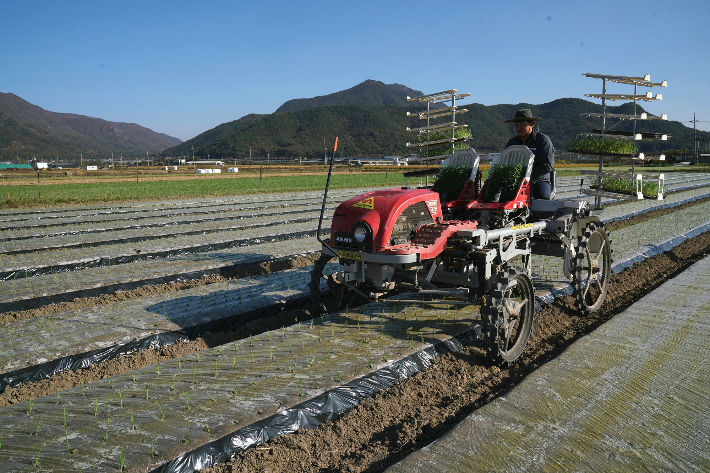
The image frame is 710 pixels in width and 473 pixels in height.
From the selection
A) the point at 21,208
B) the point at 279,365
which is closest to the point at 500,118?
the point at 21,208

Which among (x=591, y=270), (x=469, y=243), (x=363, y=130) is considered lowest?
(x=591, y=270)

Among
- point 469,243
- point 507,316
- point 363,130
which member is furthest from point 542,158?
point 363,130

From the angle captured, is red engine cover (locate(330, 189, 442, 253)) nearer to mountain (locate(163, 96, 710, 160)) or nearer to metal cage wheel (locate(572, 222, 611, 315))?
metal cage wheel (locate(572, 222, 611, 315))

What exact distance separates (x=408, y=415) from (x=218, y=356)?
1.67m

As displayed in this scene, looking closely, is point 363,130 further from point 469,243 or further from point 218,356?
point 218,356

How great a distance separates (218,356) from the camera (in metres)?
4.39

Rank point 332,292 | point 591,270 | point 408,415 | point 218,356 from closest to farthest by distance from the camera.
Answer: point 408,415
point 218,356
point 332,292
point 591,270

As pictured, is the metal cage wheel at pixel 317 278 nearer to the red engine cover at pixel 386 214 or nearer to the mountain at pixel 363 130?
the red engine cover at pixel 386 214

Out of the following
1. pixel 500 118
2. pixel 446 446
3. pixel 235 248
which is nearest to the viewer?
pixel 446 446

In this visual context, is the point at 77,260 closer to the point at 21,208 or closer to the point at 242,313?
the point at 242,313

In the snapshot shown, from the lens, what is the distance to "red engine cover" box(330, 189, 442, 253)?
4672mm

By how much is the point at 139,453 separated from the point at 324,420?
3.81ft

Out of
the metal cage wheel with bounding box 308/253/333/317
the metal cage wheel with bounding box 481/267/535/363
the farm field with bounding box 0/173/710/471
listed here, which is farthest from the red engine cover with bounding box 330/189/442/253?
the metal cage wheel with bounding box 481/267/535/363

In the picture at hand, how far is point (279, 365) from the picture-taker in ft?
13.6
